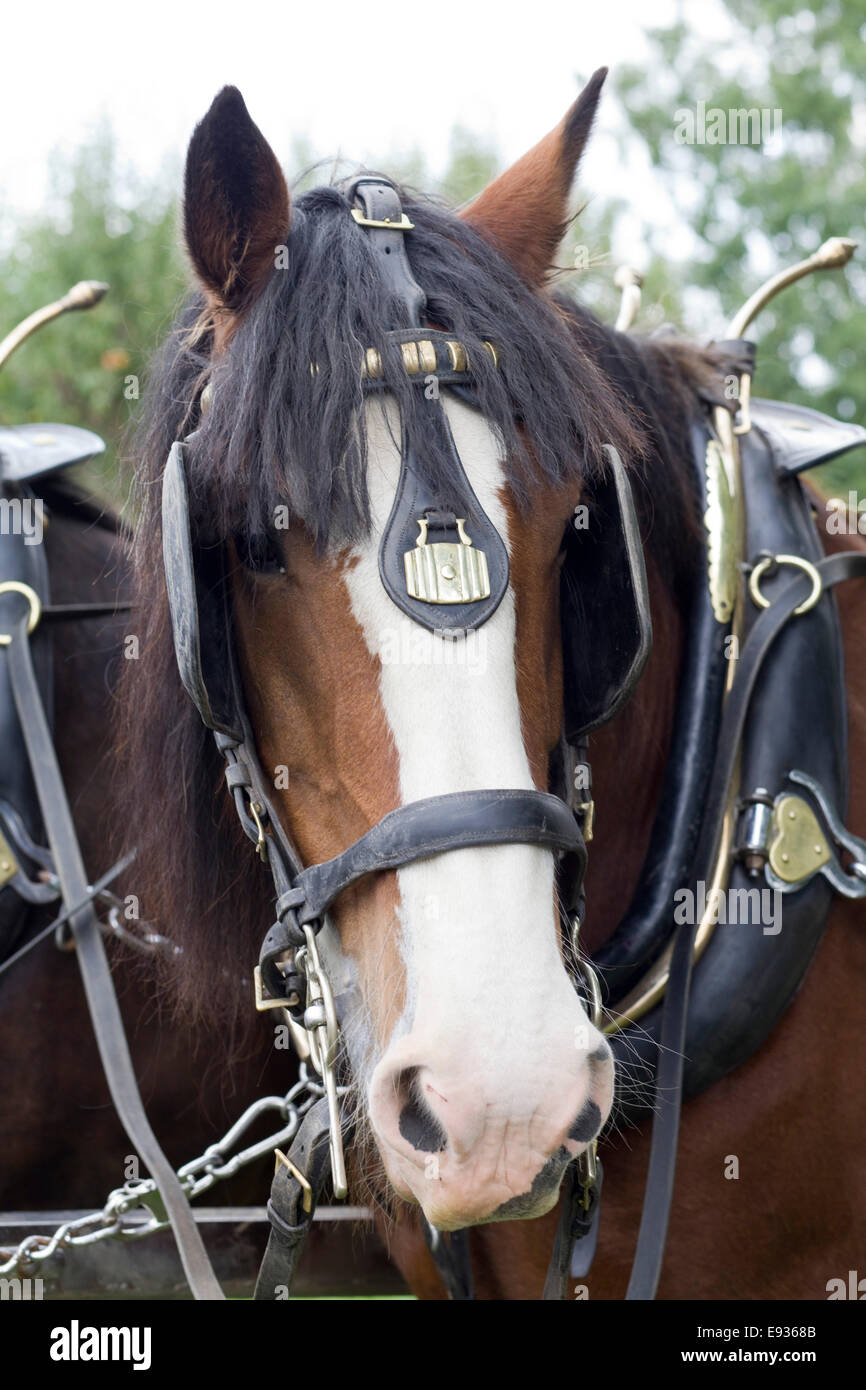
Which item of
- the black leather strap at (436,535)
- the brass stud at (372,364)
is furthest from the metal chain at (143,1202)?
the brass stud at (372,364)

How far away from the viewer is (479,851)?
1.48 meters

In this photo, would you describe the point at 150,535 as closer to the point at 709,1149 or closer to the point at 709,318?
the point at 709,1149

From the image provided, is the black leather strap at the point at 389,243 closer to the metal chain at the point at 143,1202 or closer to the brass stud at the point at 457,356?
the brass stud at the point at 457,356

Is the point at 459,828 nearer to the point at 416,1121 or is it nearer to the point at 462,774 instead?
the point at 462,774

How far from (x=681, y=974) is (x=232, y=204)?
138 cm

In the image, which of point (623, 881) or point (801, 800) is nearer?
point (801, 800)

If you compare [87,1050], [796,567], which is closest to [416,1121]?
[796,567]

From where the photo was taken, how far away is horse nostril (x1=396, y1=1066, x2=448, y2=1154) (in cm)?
146

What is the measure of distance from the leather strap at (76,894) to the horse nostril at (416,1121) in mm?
951

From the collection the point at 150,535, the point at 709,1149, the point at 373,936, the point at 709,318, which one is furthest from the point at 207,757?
the point at 709,318

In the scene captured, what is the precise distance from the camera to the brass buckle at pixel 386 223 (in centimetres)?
186

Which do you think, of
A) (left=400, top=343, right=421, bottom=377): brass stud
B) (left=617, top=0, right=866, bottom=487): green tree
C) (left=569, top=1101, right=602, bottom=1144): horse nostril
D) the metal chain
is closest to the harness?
(left=400, top=343, right=421, bottom=377): brass stud

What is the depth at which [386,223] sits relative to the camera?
1866 millimetres
